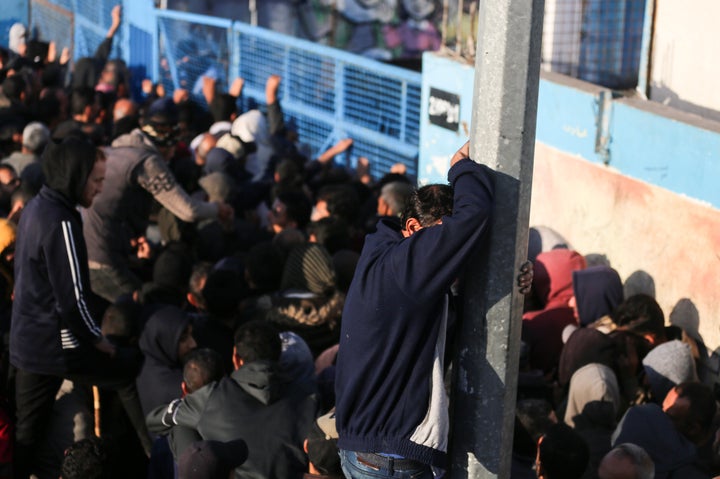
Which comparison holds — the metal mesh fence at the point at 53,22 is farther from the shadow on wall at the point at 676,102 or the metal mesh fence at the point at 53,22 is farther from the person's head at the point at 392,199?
the shadow on wall at the point at 676,102

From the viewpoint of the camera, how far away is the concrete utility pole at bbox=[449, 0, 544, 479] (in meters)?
2.74

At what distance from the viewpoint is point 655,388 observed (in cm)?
577

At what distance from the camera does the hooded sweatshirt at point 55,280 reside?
16.7 ft

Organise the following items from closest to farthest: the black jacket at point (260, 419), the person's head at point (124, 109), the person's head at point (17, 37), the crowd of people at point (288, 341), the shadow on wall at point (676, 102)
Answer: the crowd of people at point (288, 341) → the black jacket at point (260, 419) → the shadow on wall at point (676, 102) → the person's head at point (124, 109) → the person's head at point (17, 37)

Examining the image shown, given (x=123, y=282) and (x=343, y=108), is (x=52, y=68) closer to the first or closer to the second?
(x=343, y=108)

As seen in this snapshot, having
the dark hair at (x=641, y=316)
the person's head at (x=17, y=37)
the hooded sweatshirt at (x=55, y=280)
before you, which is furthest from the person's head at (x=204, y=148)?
the person's head at (x=17, y=37)

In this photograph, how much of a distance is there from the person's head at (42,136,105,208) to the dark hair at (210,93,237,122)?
717 cm

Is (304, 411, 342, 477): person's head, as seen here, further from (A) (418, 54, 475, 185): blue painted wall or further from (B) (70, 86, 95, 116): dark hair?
(B) (70, 86, 95, 116): dark hair

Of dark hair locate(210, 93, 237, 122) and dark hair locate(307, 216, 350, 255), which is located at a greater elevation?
dark hair locate(307, 216, 350, 255)

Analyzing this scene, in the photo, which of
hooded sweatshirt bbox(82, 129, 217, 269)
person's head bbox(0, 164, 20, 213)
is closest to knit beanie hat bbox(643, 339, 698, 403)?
hooded sweatshirt bbox(82, 129, 217, 269)

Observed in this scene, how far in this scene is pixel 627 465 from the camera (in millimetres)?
4352

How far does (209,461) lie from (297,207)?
152 inches

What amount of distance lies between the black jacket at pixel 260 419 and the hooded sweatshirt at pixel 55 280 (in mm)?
833

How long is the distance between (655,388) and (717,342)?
31.6 inches
